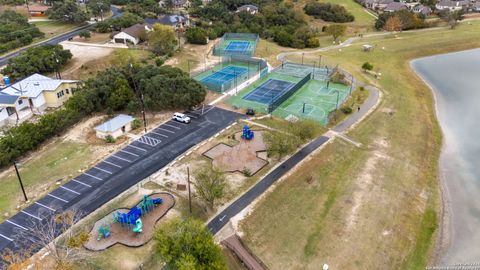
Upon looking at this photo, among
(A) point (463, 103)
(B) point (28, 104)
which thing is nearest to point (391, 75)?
(A) point (463, 103)

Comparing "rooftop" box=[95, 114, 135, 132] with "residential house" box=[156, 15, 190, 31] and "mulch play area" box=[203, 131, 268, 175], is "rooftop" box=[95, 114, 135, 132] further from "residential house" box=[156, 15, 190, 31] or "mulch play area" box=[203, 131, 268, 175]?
"residential house" box=[156, 15, 190, 31]

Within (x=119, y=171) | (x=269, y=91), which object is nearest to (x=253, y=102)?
(x=269, y=91)

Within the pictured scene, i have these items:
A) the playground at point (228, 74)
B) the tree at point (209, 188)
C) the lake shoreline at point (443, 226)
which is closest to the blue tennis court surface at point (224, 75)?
the playground at point (228, 74)

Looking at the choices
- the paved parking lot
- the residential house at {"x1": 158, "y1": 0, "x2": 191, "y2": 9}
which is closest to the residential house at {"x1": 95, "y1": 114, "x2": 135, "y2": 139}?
the paved parking lot

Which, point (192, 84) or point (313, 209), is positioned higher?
point (192, 84)

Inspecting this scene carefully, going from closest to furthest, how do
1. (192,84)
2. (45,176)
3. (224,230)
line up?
(224,230), (45,176), (192,84)

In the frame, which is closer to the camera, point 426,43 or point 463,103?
point 463,103

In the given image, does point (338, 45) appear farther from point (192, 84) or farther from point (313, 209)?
point (313, 209)
